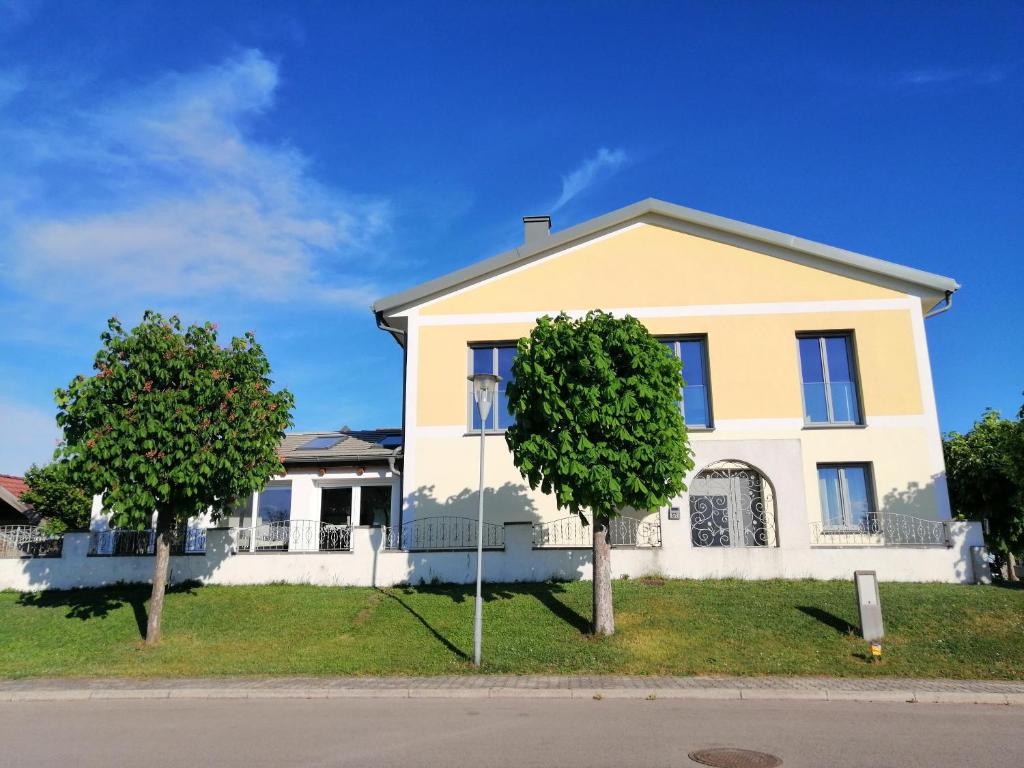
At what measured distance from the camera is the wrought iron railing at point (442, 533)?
51.7 feet

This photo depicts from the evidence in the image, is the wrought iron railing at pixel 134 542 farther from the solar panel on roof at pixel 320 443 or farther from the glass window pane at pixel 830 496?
the glass window pane at pixel 830 496

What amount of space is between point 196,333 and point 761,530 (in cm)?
1213

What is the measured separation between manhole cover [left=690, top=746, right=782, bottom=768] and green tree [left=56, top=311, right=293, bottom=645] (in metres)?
8.98

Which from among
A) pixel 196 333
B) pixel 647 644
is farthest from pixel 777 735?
pixel 196 333

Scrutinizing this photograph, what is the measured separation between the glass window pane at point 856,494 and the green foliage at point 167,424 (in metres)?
12.8

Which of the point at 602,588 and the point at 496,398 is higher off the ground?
the point at 496,398

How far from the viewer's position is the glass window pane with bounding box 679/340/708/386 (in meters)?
17.4

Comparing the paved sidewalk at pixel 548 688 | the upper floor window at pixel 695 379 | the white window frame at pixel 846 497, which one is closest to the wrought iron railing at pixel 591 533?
the upper floor window at pixel 695 379

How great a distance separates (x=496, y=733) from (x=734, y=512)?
952 centimetres

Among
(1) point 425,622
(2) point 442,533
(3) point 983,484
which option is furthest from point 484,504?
(3) point 983,484

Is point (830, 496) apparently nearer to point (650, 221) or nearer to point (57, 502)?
point (650, 221)

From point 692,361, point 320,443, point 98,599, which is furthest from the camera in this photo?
point 320,443

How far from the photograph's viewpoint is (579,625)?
460 inches

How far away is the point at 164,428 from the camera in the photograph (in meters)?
11.8
